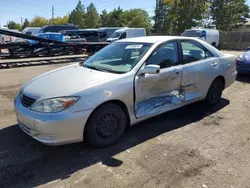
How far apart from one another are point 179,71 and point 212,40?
67.5ft

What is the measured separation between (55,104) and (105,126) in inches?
30.4

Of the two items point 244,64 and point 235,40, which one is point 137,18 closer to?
point 235,40

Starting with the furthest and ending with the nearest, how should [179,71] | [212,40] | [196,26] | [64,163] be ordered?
[196,26]
[212,40]
[179,71]
[64,163]

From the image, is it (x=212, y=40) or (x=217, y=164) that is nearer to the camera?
(x=217, y=164)

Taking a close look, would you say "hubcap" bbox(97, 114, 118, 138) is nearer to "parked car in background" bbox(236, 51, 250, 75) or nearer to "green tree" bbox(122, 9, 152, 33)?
"parked car in background" bbox(236, 51, 250, 75)

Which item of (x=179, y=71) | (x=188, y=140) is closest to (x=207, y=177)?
(x=188, y=140)

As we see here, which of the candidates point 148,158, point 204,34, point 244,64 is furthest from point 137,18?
point 148,158

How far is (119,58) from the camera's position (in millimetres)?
3984

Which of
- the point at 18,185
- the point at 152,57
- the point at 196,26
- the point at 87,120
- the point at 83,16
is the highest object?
the point at 83,16

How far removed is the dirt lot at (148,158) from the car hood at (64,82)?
2.67ft

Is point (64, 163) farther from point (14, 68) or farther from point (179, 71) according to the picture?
point (14, 68)

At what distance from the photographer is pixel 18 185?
2.59 m

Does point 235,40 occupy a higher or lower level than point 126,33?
lower

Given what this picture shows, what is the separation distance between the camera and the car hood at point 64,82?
306cm
